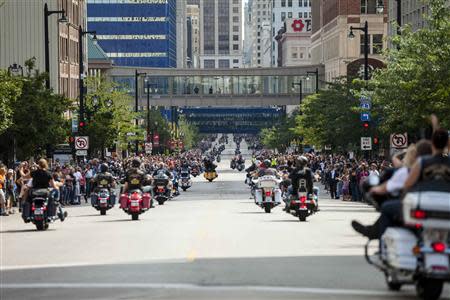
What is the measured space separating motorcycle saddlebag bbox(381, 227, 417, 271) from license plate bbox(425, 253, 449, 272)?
0.21 metres

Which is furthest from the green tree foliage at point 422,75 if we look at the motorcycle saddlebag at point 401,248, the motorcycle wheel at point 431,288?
the motorcycle wheel at point 431,288

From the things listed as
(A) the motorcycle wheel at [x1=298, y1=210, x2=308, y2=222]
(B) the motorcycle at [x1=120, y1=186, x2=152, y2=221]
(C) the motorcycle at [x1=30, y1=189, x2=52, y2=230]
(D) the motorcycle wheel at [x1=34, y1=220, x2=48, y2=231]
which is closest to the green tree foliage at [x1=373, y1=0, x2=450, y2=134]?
(A) the motorcycle wheel at [x1=298, y1=210, x2=308, y2=222]

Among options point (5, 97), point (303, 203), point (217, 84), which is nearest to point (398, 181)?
point (303, 203)

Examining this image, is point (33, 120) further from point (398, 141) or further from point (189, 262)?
point (189, 262)

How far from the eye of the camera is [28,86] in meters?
Answer: 52.7

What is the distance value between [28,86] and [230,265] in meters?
35.9

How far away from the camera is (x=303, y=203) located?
32625mm

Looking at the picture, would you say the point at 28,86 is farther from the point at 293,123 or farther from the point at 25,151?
the point at 293,123

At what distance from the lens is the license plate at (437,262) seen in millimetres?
12547

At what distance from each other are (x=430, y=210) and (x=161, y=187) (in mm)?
36237

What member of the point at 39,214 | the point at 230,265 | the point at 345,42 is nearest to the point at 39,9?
the point at 345,42

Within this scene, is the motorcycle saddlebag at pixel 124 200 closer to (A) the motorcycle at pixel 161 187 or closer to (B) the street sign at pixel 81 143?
(A) the motorcycle at pixel 161 187

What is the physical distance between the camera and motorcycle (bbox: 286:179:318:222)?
32375 mm

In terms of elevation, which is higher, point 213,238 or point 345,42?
point 345,42
